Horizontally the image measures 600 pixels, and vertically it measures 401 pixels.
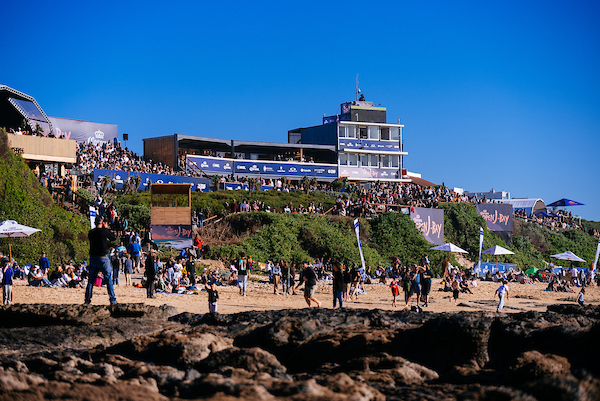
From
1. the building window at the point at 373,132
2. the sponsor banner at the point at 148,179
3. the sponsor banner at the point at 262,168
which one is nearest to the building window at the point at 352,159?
the building window at the point at 373,132

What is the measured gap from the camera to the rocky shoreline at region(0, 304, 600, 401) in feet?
16.5

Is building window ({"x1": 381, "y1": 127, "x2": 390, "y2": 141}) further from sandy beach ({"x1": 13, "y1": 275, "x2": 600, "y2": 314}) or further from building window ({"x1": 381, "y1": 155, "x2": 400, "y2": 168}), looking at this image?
sandy beach ({"x1": 13, "y1": 275, "x2": 600, "y2": 314})

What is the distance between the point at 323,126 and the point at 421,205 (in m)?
24.2

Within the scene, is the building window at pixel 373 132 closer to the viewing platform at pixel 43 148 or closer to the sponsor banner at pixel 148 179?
the sponsor banner at pixel 148 179

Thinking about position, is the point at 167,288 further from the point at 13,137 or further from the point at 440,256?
the point at 440,256

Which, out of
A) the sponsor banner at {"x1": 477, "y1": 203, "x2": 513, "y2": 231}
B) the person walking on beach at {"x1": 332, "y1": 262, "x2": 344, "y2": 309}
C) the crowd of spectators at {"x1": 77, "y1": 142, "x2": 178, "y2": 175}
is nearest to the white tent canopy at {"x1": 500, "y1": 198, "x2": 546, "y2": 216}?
the sponsor banner at {"x1": 477, "y1": 203, "x2": 513, "y2": 231}

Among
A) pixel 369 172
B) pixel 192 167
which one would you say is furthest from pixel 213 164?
pixel 369 172

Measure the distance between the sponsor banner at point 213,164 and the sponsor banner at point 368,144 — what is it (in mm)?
14287

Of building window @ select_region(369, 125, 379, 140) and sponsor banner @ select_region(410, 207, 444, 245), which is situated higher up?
building window @ select_region(369, 125, 379, 140)

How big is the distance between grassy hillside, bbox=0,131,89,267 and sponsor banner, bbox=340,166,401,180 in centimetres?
3571

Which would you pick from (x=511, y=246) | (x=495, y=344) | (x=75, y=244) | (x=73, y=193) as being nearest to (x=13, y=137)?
(x=73, y=193)

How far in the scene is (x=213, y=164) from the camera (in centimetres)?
5181

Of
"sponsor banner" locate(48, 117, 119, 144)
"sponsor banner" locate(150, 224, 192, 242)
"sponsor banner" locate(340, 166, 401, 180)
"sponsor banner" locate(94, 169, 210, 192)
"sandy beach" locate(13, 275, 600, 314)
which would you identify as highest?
"sponsor banner" locate(48, 117, 119, 144)

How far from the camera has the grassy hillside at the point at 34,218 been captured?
77.4ft
